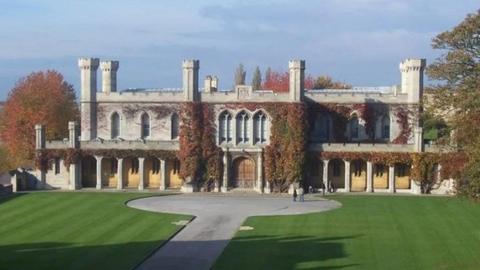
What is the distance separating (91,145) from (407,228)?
106 feet

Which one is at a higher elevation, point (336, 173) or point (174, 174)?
point (336, 173)

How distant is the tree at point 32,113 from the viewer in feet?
254

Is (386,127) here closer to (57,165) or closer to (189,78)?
(189,78)

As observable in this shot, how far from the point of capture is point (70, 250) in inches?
1471

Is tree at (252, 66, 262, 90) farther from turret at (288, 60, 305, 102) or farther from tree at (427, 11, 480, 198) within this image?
tree at (427, 11, 480, 198)

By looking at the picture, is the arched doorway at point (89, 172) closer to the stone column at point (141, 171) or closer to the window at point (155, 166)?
the stone column at point (141, 171)

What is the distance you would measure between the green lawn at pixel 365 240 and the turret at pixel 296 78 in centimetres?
1392

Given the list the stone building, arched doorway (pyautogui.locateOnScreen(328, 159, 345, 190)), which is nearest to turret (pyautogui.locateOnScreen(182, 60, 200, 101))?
the stone building

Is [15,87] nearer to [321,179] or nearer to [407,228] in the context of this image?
[321,179]

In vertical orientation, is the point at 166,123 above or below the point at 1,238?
above

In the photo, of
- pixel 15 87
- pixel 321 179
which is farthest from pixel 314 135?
pixel 15 87

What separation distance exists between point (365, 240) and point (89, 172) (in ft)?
114

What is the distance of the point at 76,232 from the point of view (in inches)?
1683

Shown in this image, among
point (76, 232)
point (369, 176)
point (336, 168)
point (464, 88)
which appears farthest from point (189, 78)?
point (464, 88)
